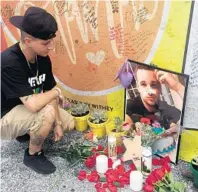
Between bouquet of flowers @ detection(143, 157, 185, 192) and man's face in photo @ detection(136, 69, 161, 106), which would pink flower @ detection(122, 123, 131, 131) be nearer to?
man's face in photo @ detection(136, 69, 161, 106)

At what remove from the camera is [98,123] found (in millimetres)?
2512

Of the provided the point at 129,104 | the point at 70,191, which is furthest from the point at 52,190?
the point at 129,104

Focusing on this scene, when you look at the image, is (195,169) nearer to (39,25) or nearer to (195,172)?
(195,172)

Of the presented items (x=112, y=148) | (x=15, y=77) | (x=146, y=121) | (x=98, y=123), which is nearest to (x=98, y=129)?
(x=98, y=123)

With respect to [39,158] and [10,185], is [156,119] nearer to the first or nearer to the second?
[39,158]

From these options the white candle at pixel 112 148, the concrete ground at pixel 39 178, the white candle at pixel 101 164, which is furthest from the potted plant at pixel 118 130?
the concrete ground at pixel 39 178

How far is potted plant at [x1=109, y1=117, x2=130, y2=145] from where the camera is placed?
7.74ft

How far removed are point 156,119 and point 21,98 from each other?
0.88m

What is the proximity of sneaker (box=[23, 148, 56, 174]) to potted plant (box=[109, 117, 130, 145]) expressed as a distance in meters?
0.47

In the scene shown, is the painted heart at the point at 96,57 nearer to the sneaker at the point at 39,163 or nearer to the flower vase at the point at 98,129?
the flower vase at the point at 98,129

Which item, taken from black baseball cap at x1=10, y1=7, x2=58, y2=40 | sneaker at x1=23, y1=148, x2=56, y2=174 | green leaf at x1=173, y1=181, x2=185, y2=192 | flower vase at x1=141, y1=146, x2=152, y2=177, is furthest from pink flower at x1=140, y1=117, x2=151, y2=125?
black baseball cap at x1=10, y1=7, x2=58, y2=40

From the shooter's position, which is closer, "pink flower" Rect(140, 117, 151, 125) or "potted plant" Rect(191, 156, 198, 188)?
"potted plant" Rect(191, 156, 198, 188)

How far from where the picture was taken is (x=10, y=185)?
2.10 metres

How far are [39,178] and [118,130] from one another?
62cm
